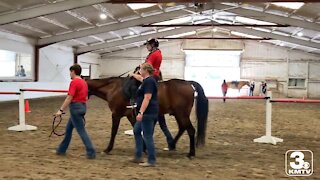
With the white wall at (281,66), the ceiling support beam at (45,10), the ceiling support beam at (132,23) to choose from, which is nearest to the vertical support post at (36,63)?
the ceiling support beam at (132,23)

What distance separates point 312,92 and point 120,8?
67.8ft

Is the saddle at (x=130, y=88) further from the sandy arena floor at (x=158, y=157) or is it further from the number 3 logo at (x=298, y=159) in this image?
the number 3 logo at (x=298, y=159)

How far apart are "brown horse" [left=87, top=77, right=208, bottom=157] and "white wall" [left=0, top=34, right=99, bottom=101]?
42.2ft

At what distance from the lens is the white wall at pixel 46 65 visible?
1811 centimetres

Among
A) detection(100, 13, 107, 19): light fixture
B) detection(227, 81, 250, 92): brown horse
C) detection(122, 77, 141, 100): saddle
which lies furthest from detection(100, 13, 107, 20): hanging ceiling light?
detection(227, 81, 250, 92): brown horse

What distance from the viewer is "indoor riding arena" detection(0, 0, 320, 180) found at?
520cm

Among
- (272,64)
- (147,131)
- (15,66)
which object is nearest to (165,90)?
(147,131)

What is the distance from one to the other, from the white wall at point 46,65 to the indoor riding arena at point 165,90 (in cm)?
7

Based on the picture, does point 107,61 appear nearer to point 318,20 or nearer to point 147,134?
point 318,20

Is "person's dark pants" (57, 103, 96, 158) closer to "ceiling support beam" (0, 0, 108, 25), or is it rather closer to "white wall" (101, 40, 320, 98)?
"ceiling support beam" (0, 0, 108, 25)

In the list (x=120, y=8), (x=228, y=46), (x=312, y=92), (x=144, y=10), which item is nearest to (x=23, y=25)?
(x=120, y=8)

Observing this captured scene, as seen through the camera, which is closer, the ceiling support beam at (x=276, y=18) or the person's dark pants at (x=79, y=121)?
the person's dark pants at (x=79, y=121)

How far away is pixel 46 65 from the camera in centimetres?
2259

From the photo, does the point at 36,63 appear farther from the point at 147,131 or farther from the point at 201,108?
the point at 147,131
